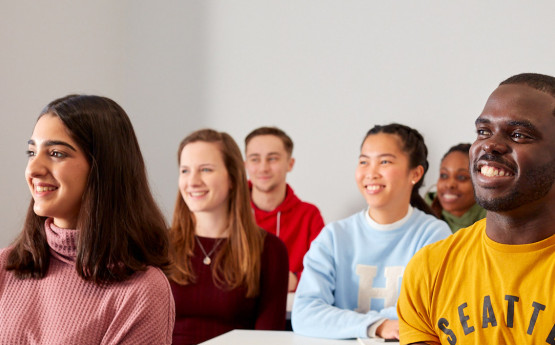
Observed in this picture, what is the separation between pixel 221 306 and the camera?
8.57 ft

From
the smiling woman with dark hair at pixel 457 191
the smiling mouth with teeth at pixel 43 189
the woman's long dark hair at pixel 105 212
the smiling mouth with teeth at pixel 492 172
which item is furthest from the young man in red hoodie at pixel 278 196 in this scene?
the smiling mouth with teeth at pixel 492 172

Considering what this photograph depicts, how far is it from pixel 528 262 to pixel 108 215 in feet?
3.05

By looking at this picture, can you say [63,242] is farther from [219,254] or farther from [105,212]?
[219,254]

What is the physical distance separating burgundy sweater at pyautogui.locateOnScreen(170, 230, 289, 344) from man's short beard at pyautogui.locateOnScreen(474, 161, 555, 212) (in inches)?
56.4

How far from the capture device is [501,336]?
1.40 m

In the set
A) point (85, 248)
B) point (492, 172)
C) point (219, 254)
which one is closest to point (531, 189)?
point (492, 172)

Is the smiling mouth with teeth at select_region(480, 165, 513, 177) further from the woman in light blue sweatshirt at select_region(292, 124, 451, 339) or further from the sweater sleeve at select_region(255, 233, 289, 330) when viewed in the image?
the sweater sleeve at select_region(255, 233, 289, 330)

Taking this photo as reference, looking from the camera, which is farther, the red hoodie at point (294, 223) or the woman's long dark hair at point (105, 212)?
the red hoodie at point (294, 223)

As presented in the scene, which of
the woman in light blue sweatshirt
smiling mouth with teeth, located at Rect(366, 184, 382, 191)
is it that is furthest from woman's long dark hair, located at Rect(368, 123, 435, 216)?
smiling mouth with teeth, located at Rect(366, 184, 382, 191)

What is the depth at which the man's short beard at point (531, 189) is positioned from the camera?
136 cm

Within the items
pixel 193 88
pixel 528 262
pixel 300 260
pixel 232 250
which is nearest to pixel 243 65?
pixel 193 88

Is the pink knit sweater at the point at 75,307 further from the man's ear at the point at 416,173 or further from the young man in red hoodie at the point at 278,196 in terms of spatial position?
the young man in red hoodie at the point at 278,196

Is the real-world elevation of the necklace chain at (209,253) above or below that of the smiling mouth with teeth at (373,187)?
below

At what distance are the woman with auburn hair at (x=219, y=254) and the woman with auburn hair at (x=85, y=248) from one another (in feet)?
3.06
